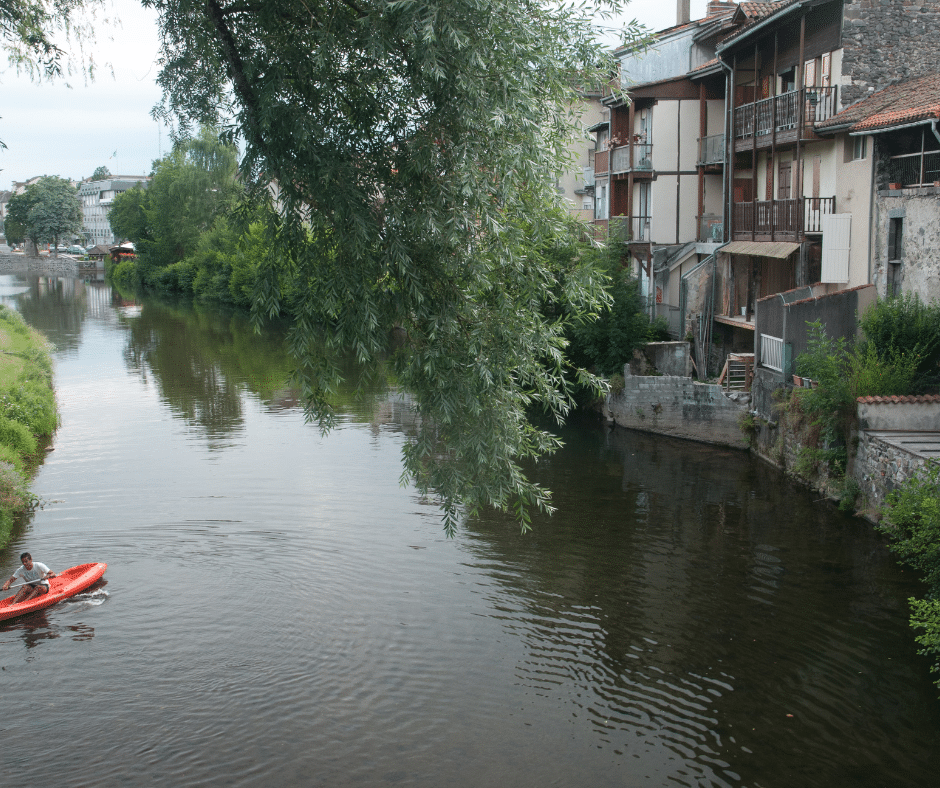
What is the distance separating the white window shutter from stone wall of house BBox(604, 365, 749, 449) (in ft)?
12.1

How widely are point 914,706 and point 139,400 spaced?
25.8 meters

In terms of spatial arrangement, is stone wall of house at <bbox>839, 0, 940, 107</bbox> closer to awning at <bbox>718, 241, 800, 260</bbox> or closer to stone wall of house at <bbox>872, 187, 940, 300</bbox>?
awning at <bbox>718, 241, 800, 260</bbox>

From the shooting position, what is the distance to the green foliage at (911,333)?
17875 mm

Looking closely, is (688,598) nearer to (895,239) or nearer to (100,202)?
(895,239)

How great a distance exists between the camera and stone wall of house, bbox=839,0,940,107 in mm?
21844

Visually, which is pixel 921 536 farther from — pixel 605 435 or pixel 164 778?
pixel 605 435

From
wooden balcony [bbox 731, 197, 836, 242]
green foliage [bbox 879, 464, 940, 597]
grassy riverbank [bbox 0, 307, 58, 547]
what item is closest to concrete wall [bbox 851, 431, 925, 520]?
green foliage [bbox 879, 464, 940, 597]

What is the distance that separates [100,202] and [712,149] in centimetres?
14757

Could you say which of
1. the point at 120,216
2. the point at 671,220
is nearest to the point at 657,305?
the point at 671,220

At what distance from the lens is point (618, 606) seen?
14.1 m

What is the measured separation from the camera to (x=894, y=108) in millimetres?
19891

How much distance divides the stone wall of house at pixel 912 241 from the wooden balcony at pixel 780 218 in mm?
2135

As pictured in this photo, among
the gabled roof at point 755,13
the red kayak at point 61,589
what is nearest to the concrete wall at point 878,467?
the gabled roof at point 755,13

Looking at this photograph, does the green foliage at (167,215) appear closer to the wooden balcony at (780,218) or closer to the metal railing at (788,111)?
the metal railing at (788,111)
